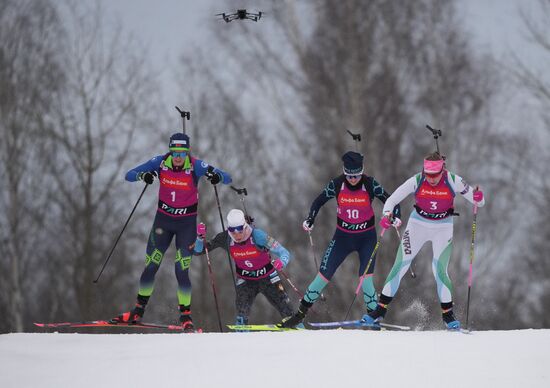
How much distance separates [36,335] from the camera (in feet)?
35.4

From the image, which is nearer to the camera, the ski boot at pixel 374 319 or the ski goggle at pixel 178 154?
the ski goggle at pixel 178 154

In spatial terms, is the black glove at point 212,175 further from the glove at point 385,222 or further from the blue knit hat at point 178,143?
the glove at point 385,222

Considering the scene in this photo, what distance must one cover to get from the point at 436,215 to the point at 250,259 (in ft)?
7.65

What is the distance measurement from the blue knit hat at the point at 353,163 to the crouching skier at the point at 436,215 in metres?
0.49

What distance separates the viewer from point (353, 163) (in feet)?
37.2

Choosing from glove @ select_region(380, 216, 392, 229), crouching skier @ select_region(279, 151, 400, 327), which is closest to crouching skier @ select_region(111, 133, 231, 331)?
crouching skier @ select_region(279, 151, 400, 327)

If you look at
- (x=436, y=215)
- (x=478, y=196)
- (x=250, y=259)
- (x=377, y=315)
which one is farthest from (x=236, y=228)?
(x=478, y=196)

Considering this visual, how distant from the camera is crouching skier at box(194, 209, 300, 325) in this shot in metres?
11.8

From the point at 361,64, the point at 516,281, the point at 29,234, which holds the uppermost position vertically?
the point at 361,64

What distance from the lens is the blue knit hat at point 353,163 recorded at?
11344mm

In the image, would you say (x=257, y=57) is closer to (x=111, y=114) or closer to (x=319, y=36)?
(x=319, y=36)

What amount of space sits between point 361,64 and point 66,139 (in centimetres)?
653

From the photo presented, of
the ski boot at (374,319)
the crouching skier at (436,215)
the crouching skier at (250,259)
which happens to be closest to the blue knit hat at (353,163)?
the crouching skier at (436,215)

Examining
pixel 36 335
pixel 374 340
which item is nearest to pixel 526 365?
pixel 374 340
